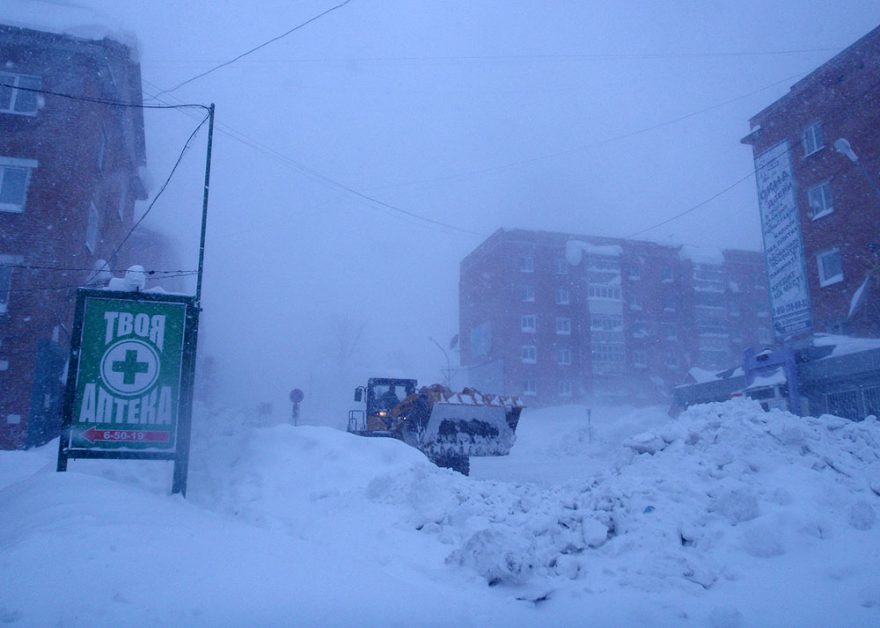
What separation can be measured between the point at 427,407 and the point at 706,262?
130ft

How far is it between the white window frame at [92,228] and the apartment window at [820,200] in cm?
2638

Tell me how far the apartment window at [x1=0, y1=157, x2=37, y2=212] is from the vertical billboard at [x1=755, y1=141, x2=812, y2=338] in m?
26.8

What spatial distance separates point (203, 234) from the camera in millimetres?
10156

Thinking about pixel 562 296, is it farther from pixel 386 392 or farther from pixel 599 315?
pixel 386 392

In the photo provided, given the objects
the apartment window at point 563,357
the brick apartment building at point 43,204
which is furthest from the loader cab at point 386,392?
the apartment window at point 563,357

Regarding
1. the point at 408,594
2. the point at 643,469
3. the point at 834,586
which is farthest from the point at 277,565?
the point at 643,469

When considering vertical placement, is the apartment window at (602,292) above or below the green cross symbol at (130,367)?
above

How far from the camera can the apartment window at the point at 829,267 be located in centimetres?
2238

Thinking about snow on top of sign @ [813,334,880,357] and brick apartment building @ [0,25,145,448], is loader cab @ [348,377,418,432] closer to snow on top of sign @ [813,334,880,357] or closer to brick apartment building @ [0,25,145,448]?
brick apartment building @ [0,25,145,448]

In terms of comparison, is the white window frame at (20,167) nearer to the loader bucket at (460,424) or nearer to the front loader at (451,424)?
the front loader at (451,424)

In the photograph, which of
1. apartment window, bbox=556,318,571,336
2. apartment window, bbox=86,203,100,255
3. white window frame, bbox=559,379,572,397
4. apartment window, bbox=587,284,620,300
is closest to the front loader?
apartment window, bbox=86,203,100,255

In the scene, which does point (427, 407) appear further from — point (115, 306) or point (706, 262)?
point (706, 262)

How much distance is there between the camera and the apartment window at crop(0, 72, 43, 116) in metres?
18.5

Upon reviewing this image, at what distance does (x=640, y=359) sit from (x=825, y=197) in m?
23.2
